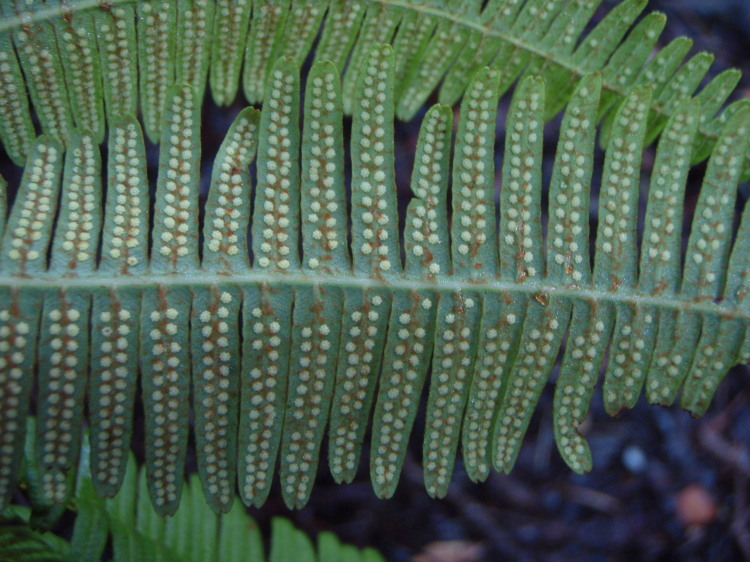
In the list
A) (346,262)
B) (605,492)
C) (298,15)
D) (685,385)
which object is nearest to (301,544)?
(346,262)

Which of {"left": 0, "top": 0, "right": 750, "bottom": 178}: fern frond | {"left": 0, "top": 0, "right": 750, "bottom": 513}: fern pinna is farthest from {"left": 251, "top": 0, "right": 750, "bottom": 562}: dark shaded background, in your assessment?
{"left": 0, "top": 0, "right": 750, "bottom": 513}: fern pinna

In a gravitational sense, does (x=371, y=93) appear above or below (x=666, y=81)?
below

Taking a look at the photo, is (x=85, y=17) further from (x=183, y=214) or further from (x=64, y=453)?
(x=64, y=453)

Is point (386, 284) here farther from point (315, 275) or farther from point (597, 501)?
point (597, 501)

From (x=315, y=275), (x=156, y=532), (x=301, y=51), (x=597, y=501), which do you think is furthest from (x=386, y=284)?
(x=597, y=501)

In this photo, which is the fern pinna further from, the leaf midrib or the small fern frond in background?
the small fern frond in background

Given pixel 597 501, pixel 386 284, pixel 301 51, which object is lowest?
pixel 597 501

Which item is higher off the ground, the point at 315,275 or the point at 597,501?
the point at 315,275
